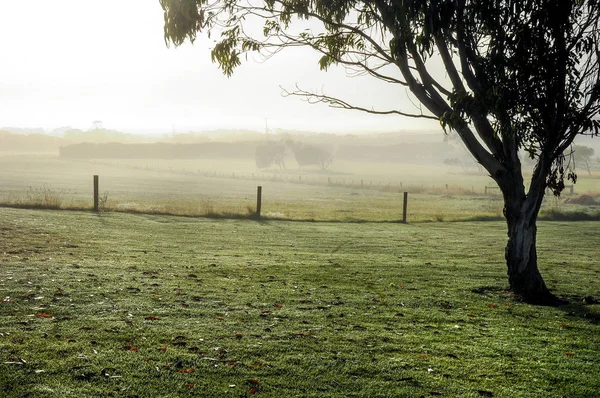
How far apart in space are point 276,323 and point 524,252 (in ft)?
17.6

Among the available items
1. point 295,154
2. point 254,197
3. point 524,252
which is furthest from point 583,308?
point 295,154

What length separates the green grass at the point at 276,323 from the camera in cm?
586

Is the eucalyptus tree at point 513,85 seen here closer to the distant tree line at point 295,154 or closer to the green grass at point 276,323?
Result: the green grass at point 276,323

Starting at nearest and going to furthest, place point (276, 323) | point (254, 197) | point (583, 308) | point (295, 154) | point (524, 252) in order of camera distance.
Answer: point (276, 323)
point (583, 308)
point (524, 252)
point (254, 197)
point (295, 154)

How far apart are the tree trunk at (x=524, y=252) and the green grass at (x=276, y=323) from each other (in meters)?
0.39

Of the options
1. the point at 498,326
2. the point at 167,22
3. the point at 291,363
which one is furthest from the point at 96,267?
the point at 498,326

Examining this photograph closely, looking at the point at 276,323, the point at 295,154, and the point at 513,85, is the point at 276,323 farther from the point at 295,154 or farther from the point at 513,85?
the point at 295,154

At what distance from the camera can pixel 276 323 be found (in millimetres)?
8039

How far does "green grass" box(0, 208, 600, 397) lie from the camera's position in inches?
231

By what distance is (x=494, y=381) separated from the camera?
619 cm

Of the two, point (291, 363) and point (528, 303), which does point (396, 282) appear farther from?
point (291, 363)

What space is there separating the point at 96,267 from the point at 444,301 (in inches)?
269

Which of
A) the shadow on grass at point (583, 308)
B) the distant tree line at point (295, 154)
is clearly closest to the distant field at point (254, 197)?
the shadow on grass at point (583, 308)

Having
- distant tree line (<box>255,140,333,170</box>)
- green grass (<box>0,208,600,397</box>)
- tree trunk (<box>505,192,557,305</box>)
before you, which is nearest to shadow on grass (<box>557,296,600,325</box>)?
green grass (<box>0,208,600,397</box>)
